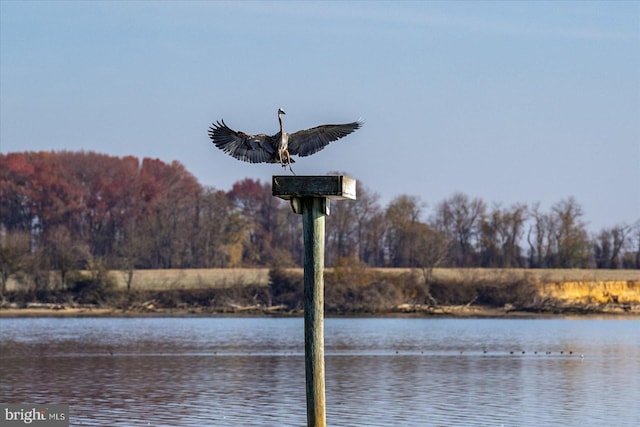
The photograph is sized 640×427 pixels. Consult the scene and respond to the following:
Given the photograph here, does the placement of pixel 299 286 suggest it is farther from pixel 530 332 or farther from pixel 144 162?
pixel 144 162

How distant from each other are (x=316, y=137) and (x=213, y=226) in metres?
102

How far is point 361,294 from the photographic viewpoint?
7975 cm

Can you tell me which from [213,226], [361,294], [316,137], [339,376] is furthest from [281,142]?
[213,226]

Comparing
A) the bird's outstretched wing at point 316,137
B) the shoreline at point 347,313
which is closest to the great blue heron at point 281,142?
the bird's outstretched wing at point 316,137

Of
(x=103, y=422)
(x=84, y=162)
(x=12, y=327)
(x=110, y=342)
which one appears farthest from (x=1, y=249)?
(x=103, y=422)

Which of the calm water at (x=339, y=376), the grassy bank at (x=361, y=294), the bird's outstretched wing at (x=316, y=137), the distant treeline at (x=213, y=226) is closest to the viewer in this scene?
the bird's outstretched wing at (x=316, y=137)

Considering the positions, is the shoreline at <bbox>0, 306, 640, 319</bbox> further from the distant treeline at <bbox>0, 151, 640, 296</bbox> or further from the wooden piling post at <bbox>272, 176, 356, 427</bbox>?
the wooden piling post at <bbox>272, 176, 356, 427</bbox>

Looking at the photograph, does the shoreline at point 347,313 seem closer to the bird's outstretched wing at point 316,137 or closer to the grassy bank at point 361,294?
the grassy bank at point 361,294

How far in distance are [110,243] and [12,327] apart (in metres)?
49.8

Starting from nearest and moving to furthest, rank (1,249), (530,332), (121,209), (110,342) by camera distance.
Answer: (110,342) → (530,332) → (1,249) → (121,209)

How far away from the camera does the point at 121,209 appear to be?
416 ft

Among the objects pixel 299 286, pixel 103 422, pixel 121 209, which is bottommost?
pixel 103 422

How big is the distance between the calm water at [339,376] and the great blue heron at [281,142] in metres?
8.51

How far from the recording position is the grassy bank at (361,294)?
8019 cm
